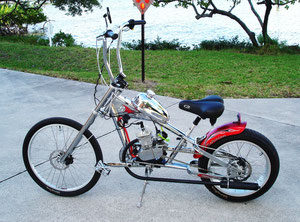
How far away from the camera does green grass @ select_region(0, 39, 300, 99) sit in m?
6.21

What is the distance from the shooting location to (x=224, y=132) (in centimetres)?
251

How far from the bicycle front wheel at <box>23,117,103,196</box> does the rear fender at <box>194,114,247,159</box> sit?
90 centimetres

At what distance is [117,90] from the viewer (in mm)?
2506

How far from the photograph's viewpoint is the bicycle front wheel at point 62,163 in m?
2.65

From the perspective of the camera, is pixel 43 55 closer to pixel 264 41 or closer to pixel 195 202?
pixel 264 41

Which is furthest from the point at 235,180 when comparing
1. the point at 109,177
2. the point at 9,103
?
the point at 9,103

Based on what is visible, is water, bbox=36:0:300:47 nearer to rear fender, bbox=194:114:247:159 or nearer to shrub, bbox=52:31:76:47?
shrub, bbox=52:31:76:47

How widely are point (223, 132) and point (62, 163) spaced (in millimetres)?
1411

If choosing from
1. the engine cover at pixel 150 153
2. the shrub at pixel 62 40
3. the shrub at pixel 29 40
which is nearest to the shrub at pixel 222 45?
the shrub at pixel 62 40

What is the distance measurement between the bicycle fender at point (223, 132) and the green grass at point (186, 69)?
3.07 metres

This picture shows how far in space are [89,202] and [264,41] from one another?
459 inches

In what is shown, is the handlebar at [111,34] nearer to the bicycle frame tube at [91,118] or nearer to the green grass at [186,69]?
the bicycle frame tube at [91,118]

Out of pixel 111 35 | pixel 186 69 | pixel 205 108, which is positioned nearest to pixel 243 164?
pixel 205 108


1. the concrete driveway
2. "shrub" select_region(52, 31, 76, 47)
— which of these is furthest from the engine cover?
"shrub" select_region(52, 31, 76, 47)
